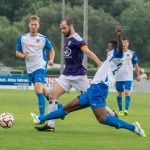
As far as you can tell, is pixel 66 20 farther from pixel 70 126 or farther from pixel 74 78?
pixel 70 126

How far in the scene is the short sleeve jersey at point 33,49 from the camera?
51.8 feet

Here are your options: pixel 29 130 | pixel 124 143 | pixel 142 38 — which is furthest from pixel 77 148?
pixel 142 38

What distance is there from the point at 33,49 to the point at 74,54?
2.64m

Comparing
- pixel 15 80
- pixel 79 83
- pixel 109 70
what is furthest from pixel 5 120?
pixel 15 80

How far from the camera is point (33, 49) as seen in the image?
628 inches

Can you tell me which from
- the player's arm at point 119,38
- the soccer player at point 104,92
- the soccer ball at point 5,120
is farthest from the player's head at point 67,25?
the soccer ball at point 5,120

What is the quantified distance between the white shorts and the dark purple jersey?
8cm

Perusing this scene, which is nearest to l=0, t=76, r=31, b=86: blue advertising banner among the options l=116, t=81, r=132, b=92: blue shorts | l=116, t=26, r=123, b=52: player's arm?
l=116, t=81, r=132, b=92: blue shorts

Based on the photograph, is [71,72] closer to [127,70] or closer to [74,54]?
[74,54]

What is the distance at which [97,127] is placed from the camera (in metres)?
14.8

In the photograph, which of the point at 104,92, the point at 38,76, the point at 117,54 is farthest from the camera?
the point at 38,76

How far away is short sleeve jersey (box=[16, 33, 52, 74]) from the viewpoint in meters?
15.8

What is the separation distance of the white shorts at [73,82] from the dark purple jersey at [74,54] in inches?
3.2

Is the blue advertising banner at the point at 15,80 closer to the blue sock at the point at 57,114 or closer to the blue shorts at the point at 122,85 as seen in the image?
the blue shorts at the point at 122,85
